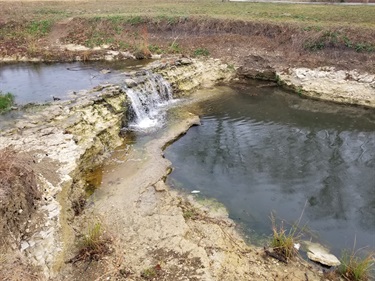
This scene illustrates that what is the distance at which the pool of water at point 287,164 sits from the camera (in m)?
9.40

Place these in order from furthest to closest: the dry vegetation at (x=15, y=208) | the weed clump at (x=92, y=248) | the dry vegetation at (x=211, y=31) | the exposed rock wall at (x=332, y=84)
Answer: the dry vegetation at (x=211, y=31)
the exposed rock wall at (x=332, y=84)
the weed clump at (x=92, y=248)
the dry vegetation at (x=15, y=208)

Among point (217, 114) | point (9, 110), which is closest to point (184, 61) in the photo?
point (217, 114)

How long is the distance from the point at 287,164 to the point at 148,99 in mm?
7591

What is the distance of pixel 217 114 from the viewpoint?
16.3m

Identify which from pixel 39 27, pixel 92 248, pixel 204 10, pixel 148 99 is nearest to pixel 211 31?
pixel 204 10

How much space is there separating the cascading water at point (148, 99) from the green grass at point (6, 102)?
15.7 feet

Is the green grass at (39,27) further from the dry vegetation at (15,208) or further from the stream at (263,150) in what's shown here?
the dry vegetation at (15,208)

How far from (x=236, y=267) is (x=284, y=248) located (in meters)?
1.23

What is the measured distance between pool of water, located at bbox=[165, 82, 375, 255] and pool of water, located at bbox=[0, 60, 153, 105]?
5.72 meters

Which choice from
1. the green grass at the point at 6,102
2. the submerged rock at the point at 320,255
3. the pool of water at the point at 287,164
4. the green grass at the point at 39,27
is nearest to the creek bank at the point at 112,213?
the submerged rock at the point at 320,255

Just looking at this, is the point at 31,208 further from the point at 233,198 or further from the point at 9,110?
the point at 9,110

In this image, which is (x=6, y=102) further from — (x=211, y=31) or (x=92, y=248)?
(x=211, y=31)

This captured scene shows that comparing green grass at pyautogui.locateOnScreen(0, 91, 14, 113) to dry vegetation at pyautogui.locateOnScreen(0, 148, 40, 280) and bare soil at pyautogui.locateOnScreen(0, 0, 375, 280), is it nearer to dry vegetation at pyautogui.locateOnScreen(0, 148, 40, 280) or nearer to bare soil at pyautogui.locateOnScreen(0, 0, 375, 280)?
bare soil at pyautogui.locateOnScreen(0, 0, 375, 280)

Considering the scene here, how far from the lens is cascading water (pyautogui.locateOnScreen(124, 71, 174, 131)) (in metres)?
15.4
